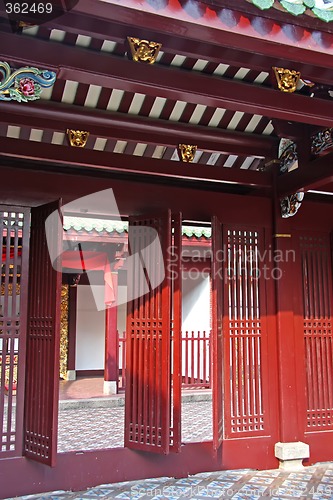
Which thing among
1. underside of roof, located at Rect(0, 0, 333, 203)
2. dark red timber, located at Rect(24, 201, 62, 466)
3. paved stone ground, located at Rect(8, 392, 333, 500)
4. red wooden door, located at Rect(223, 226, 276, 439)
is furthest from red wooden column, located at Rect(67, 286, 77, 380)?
dark red timber, located at Rect(24, 201, 62, 466)

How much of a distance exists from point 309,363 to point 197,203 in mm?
2041

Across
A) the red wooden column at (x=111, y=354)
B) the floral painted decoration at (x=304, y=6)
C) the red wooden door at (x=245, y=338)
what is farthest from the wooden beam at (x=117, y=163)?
the red wooden column at (x=111, y=354)

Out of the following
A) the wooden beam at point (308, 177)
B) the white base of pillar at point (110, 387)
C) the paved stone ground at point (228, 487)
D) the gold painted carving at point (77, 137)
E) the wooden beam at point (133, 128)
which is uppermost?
the wooden beam at point (133, 128)

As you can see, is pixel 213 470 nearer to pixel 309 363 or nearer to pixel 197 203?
pixel 309 363

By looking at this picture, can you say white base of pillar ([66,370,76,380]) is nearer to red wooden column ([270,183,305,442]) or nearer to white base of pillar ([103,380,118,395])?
white base of pillar ([103,380,118,395])

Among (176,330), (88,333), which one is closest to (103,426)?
(176,330)

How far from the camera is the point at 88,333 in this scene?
12.3 meters

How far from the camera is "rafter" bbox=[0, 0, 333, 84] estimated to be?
251 centimetres

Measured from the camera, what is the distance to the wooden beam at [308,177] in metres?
4.50

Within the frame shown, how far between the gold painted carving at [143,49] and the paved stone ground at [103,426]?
433 centimetres

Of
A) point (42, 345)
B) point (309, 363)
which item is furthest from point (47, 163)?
point (309, 363)

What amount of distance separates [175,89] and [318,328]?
3.32 metres

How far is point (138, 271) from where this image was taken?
4992mm

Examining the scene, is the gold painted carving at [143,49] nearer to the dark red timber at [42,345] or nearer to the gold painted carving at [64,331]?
the dark red timber at [42,345]
